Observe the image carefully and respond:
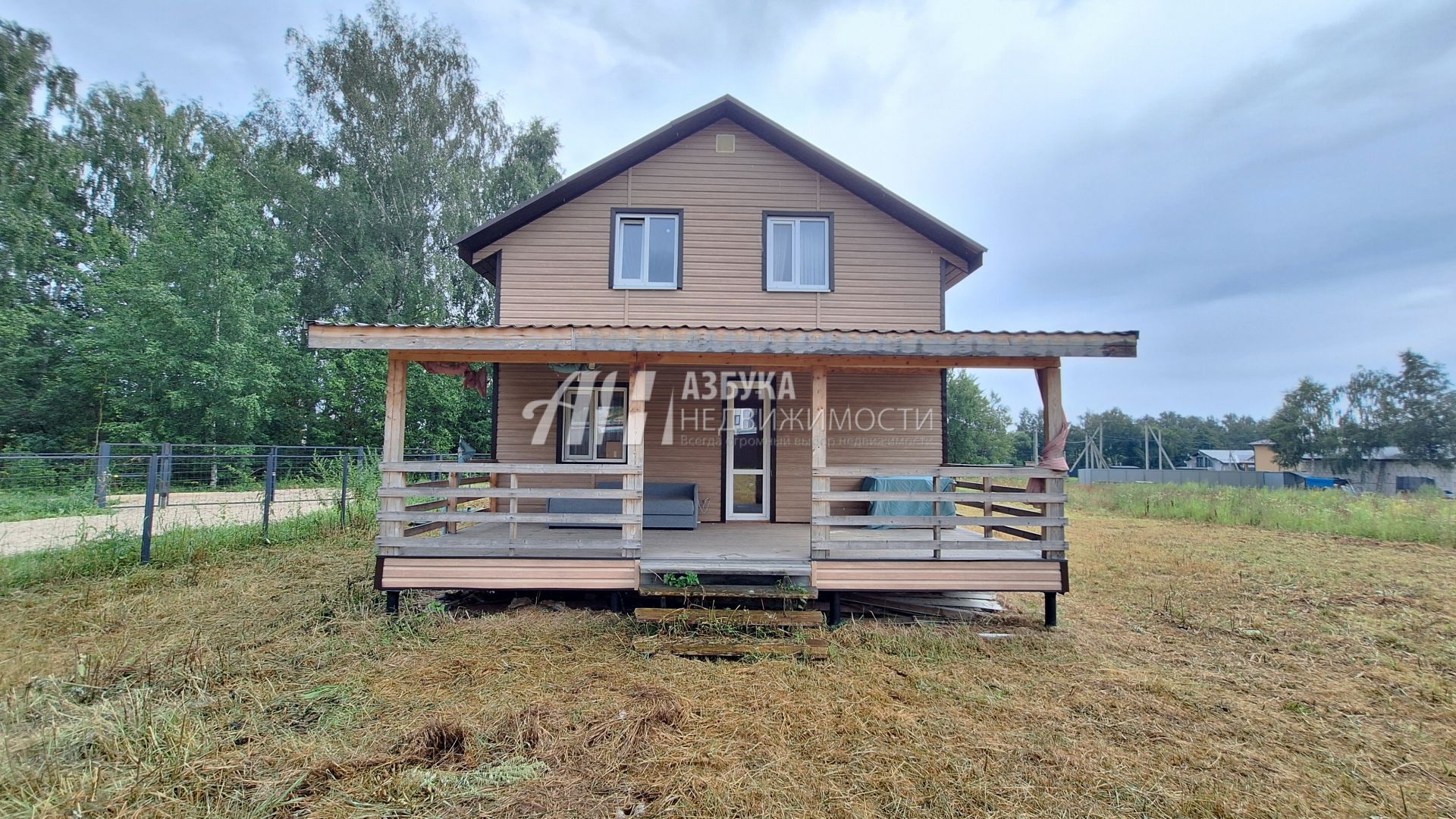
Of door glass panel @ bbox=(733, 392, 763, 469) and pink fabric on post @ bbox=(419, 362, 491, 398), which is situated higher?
pink fabric on post @ bbox=(419, 362, 491, 398)

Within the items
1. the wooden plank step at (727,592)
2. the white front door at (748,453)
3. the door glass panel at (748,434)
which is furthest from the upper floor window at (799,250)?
the wooden plank step at (727,592)

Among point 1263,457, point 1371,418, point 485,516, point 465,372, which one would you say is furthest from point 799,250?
point 1263,457

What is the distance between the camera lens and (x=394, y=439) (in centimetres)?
526

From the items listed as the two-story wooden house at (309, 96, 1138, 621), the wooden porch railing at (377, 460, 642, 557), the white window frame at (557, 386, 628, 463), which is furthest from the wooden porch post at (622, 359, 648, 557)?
the white window frame at (557, 386, 628, 463)

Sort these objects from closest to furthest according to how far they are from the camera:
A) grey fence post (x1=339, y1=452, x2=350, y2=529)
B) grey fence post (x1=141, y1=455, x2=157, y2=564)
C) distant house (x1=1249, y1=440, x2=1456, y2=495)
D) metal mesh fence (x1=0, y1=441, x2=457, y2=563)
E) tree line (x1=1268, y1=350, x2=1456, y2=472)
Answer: grey fence post (x1=141, y1=455, x2=157, y2=564)
metal mesh fence (x1=0, y1=441, x2=457, y2=563)
grey fence post (x1=339, y1=452, x2=350, y2=529)
distant house (x1=1249, y1=440, x2=1456, y2=495)
tree line (x1=1268, y1=350, x2=1456, y2=472)

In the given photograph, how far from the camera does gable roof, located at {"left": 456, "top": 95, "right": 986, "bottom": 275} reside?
7.73 m

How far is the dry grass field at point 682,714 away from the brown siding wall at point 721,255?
13.9 feet

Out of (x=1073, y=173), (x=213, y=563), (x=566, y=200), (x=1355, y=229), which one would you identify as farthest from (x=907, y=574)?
(x=1355, y=229)

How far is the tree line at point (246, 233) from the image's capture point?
15.6m

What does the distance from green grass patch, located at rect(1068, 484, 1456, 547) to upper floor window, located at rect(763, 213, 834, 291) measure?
12.9 meters

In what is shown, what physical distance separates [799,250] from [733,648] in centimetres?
571

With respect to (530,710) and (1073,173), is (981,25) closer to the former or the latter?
(1073,173)

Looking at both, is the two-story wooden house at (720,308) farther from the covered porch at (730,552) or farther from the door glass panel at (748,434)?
the covered porch at (730,552)

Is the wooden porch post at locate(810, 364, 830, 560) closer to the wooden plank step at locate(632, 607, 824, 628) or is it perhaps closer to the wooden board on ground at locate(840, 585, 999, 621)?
the wooden plank step at locate(632, 607, 824, 628)
